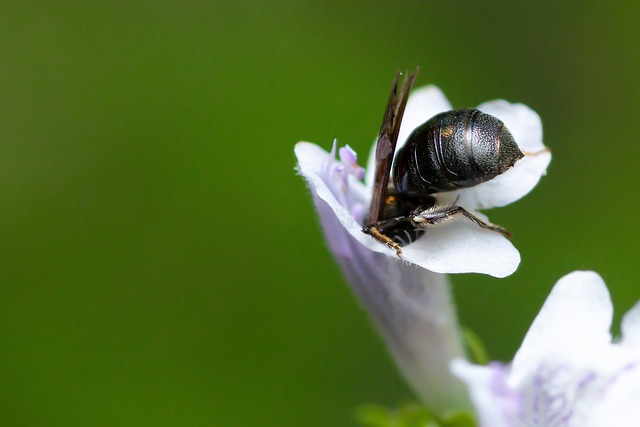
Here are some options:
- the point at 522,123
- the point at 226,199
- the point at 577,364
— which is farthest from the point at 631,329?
the point at 226,199

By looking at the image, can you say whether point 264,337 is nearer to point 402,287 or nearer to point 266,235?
point 266,235

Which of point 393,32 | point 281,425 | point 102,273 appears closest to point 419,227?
point 281,425

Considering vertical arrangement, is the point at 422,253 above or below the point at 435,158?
below

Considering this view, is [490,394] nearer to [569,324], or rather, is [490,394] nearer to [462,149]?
[569,324]

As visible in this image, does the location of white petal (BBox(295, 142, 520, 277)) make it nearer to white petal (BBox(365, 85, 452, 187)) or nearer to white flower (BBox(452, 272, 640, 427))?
white flower (BBox(452, 272, 640, 427))

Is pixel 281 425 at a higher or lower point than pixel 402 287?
lower

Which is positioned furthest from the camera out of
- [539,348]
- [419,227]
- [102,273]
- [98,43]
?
[98,43]
